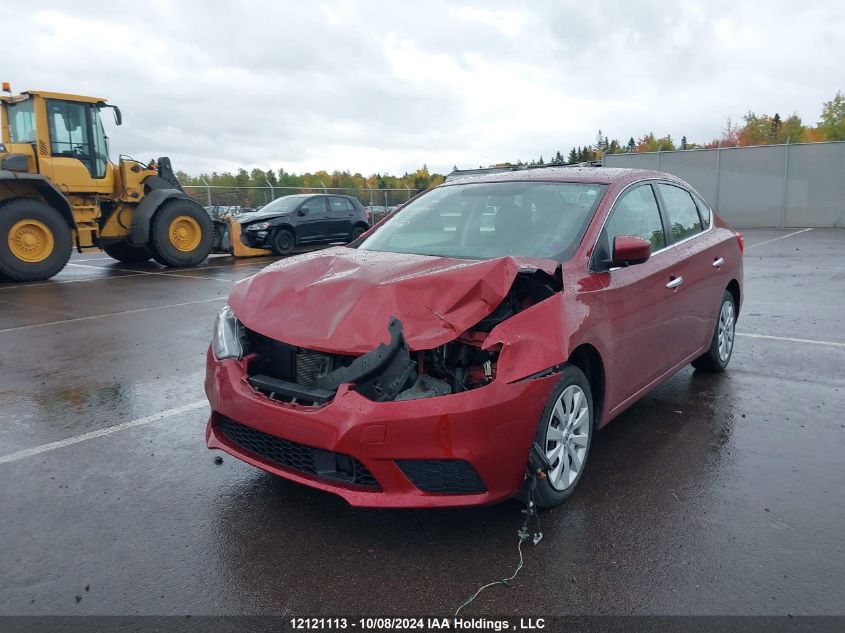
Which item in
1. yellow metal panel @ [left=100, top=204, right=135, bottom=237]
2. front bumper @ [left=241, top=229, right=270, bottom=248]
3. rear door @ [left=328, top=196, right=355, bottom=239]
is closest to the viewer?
yellow metal panel @ [left=100, top=204, right=135, bottom=237]

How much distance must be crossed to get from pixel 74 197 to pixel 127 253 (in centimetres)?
252

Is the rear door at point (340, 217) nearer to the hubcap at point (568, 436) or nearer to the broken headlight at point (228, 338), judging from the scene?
the broken headlight at point (228, 338)

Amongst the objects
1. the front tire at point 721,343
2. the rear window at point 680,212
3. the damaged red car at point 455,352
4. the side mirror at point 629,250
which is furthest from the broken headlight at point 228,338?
the front tire at point 721,343

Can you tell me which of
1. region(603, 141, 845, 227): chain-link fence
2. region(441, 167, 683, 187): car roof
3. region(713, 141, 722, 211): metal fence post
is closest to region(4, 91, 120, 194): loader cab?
region(441, 167, 683, 187): car roof

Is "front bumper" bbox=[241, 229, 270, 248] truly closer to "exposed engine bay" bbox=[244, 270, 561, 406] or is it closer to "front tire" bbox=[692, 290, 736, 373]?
"front tire" bbox=[692, 290, 736, 373]

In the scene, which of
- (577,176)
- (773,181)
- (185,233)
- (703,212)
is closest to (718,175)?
(773,181)

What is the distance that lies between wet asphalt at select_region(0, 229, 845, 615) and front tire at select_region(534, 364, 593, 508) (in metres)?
0.14

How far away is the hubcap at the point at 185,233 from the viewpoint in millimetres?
14016

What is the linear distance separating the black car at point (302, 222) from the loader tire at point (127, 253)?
7.70 feet

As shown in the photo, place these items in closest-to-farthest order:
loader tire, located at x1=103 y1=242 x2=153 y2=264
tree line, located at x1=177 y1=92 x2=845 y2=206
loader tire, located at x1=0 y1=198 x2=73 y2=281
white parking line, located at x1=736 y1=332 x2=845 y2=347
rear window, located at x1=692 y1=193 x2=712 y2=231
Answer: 1. rear window, located at x1=692 y1=193 x2=712 y2=231
2. white parking line, located at x1=736 y1=332 x2=845 y2=347
3. loader tire, located at x1=0 y1=198 x2=73 y2=281
4. loader tire, located at x1=103 y1=242 x2=153 y2=264
5. tree line, located at x1=177 y1=92 x2=845 y2=206

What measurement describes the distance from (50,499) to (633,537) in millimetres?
2876

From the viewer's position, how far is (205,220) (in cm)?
1453

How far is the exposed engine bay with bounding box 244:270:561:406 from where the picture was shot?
2850mm

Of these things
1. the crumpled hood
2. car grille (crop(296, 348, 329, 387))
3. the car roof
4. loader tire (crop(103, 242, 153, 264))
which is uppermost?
the car roof
